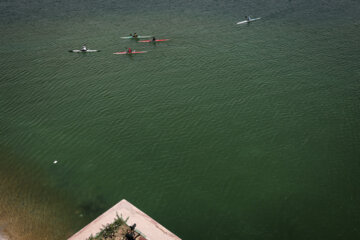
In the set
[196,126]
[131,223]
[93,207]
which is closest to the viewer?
[131,223]

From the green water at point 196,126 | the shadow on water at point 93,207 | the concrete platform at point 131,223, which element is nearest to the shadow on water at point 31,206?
the green water at point 196,126

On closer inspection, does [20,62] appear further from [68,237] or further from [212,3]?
[212,3]

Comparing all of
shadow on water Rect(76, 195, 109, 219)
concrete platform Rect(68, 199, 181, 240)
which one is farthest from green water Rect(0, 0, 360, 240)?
concrete platform Rect(68, 199, 181, 240)

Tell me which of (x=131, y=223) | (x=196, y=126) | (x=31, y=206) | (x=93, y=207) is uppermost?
(x=196, y=126)

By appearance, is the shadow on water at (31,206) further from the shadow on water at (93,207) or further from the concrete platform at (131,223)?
the concrete platform at (131,223)

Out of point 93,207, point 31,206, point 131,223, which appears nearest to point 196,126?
point 93,207

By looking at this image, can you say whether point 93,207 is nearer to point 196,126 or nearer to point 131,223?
point 131,223
